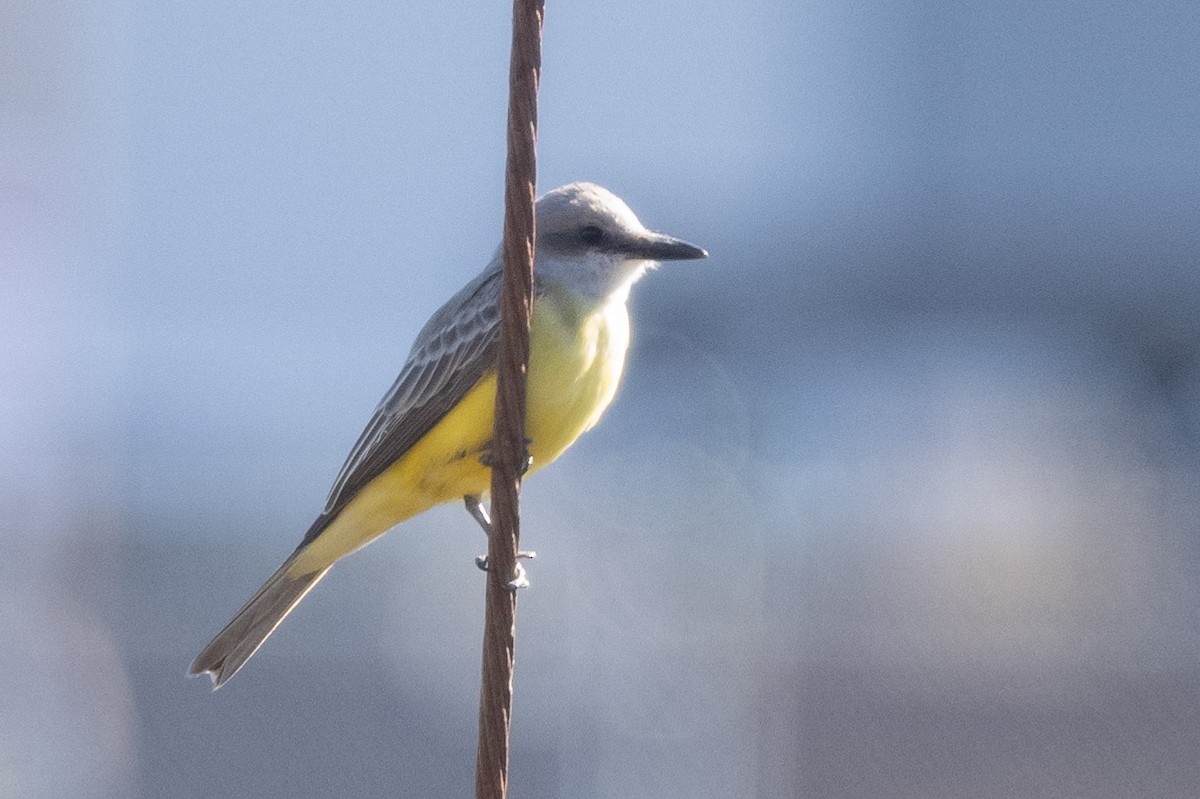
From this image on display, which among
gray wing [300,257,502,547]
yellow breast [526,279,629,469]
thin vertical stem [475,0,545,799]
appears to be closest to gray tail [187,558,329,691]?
gray wing [300,257,502,547]

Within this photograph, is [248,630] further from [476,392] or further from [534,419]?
[534,419]

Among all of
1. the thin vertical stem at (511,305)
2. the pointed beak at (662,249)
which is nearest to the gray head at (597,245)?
the pointed beak at (662,249)

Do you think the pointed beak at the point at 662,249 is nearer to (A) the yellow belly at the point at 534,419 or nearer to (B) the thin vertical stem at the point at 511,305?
(A) the yellow belly at the point at 534,419

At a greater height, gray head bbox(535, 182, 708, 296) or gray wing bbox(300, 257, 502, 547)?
gray head bbox(535, 182, 708, 296)

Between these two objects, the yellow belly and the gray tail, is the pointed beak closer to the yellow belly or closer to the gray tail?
the yellow belly

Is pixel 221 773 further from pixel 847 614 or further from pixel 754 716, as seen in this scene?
pixel 847 614

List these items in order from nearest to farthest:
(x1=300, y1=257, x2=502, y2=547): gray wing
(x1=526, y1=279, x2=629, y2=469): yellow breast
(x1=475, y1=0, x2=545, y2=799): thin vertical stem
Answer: (x1=475, y1=0, x2=545, y2=799): thin vertical stem, (x1=526, y1=279, x2=629, y2=469): yellow breast, (x1=300, y1=257, x2=502, y2=547): gray wing

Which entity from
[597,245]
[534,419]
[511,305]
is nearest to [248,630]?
[534,419]

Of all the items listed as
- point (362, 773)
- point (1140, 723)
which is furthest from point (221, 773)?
point (1140, 723)
